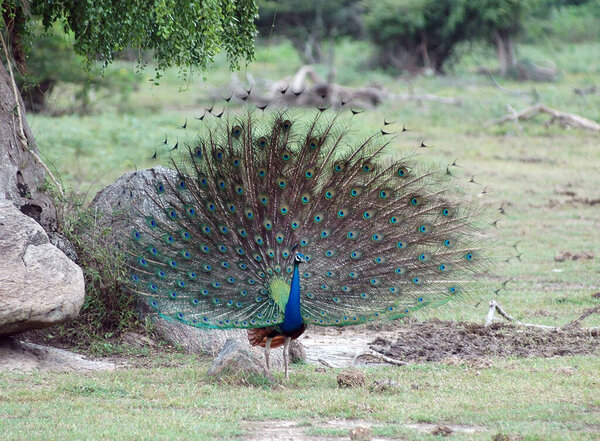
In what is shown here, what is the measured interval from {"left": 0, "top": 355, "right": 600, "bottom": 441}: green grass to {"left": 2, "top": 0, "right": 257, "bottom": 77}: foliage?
3372 millimetres

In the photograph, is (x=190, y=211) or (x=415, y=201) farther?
(x=415, y=201)

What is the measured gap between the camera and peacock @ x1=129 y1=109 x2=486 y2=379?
26.3 feet

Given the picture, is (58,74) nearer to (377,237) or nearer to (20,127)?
(20,127)

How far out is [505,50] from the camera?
111ft

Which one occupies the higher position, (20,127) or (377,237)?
(20,127)

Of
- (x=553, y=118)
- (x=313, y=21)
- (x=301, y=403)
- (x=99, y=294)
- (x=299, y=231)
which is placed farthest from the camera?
(x=313, y=21)

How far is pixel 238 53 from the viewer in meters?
9.96

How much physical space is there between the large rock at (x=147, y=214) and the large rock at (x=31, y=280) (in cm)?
126

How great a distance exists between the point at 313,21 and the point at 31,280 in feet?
112

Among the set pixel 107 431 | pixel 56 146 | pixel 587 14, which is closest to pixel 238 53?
pixel 107 431

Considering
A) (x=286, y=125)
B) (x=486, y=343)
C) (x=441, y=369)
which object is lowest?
(x=486, y=343)

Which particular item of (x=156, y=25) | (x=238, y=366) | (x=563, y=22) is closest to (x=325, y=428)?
(x=238, y=366)

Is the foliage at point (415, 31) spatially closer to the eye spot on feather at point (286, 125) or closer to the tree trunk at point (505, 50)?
the tree trunk at point (505, 50)

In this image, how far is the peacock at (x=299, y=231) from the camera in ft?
26.3
